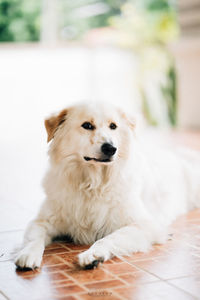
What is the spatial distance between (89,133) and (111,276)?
84 cm

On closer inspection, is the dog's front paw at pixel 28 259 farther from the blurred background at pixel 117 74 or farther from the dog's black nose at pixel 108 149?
the blurred background at pixel 117 74

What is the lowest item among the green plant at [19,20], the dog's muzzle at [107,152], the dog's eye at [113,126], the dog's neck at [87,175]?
the dog's neck at [87,175]

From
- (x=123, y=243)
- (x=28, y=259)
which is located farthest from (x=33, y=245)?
(x=123, y=243)

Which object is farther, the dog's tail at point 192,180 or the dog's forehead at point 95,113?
the dog's tail at point 192,180

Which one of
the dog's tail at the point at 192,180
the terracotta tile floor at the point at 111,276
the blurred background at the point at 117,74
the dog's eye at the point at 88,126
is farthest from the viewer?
the blurred background at the point at 117,74

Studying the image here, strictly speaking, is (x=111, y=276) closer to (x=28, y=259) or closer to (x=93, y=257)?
(x=93, y=257)

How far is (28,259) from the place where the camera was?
243 cm

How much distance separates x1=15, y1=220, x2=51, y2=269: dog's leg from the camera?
2.42 meters

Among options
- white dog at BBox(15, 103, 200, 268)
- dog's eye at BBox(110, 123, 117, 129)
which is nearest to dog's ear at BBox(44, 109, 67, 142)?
white dog at BBox(15, 103, 200, 268)

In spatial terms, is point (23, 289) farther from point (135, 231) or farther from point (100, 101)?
point (100, 101)

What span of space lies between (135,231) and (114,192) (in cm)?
27

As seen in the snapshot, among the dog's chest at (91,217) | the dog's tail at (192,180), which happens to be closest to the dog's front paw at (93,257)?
the dog's chest at (91,217)

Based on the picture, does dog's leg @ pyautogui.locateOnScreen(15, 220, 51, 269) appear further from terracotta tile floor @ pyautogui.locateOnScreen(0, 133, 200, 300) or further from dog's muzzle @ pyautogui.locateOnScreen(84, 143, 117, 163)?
dog's muzzle @ pyautogui.locateOnScreen(84, 143, 117, 163)

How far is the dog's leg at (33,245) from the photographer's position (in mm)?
2422
